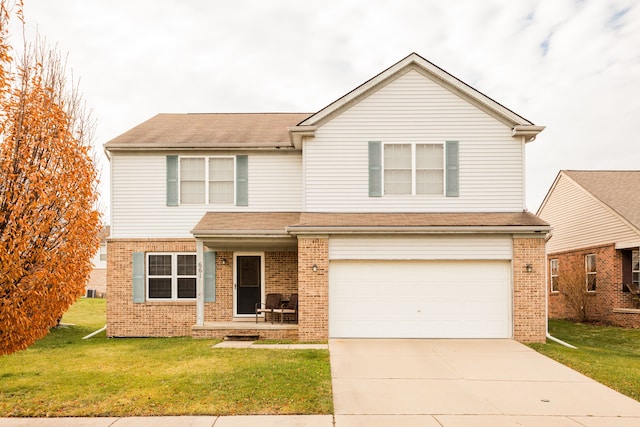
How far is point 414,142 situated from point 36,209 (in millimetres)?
11003

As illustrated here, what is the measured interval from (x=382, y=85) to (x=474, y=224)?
4965 mm

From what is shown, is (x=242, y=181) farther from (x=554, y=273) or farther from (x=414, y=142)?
(x=554, y=273)

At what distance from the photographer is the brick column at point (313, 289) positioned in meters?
14.6

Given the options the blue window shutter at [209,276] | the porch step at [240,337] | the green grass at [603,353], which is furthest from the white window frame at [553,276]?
the blue window shutter at [209,276]

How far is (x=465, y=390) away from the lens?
950cm

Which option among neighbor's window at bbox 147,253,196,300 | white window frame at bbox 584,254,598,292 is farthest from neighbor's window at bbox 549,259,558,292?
neighbor's window at bbox 147,253,196,300

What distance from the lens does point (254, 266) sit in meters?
17.1

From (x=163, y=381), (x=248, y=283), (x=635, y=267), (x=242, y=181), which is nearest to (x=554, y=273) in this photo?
(x=635, y=267)

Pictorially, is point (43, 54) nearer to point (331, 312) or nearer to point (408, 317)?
point (331, 312)

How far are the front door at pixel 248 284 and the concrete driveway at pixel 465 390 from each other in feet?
14.2

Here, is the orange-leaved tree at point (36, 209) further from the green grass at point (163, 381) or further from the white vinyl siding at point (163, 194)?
the white vinyl siding at point (163, 194)

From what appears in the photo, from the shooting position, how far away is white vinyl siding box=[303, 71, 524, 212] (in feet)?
51.4

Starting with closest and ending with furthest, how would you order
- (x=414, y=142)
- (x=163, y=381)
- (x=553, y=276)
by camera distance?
(x=163, y=381), (x=414, y=142), (x=553, y=276)

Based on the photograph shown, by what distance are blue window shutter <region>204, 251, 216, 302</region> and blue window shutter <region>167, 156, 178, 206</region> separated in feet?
6.71
